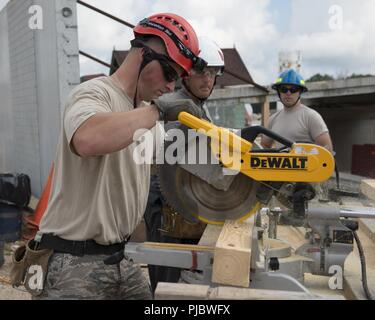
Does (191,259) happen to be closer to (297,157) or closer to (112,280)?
(112,280)

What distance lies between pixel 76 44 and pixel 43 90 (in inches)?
43.3

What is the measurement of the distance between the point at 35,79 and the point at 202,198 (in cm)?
492

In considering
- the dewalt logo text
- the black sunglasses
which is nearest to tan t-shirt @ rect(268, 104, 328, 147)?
the black sunglasses

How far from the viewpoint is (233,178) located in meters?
1.75

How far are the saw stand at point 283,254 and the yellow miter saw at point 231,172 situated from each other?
14 cm

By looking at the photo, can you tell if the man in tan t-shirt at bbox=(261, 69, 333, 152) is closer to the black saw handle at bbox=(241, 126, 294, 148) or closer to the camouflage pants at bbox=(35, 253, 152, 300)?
the black saw handle at bbox=(241, 126, 294, 148)

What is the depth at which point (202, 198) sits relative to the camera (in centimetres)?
187

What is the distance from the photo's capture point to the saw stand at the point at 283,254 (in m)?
1.64

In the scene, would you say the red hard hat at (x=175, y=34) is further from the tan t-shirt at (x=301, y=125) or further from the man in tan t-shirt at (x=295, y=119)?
the tan t-shirt at (x=301, y=125)

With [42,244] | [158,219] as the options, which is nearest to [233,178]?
[42,244]

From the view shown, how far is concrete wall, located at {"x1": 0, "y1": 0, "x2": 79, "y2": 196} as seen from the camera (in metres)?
4.94

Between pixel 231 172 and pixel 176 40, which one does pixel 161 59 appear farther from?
pixel 231 172

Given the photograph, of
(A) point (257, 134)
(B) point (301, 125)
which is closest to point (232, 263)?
(A) point (257, 134)

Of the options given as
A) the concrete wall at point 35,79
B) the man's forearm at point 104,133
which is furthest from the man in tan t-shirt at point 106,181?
the concrete wall at point 35,79
